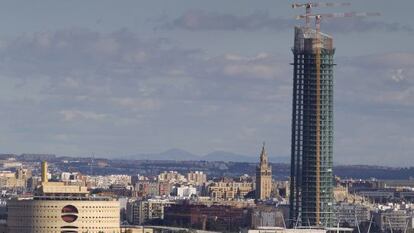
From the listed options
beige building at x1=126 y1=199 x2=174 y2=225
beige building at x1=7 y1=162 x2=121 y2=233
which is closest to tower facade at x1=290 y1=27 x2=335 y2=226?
beige building at x1=7 y1=162 x2=121 y2=233

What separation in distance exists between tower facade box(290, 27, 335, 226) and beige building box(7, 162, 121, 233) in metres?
21.6

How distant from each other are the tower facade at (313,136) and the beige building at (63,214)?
2164 cm

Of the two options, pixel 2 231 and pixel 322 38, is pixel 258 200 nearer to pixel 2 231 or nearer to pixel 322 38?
pixel 322 38

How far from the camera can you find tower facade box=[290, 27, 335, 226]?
506 feet

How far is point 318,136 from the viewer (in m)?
155

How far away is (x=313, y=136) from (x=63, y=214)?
27.4 meters

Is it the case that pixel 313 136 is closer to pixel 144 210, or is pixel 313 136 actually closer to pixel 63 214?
pixel 63 214

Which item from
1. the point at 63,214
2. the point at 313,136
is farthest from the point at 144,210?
the point at 63,214

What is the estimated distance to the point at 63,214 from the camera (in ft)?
434

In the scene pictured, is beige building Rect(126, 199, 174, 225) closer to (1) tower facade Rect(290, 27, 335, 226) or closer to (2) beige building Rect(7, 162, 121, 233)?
(1) tower facade Rect(290, 27, 335, 226)

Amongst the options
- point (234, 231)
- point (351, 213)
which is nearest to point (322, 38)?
point (234, 231)

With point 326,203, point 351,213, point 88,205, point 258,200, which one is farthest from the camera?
point 258,200

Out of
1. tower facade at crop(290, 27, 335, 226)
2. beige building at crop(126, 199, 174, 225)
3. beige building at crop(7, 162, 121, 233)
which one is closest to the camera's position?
beige building at crop(7, 162, 121, 233)

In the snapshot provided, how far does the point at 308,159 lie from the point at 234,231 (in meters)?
8.19
